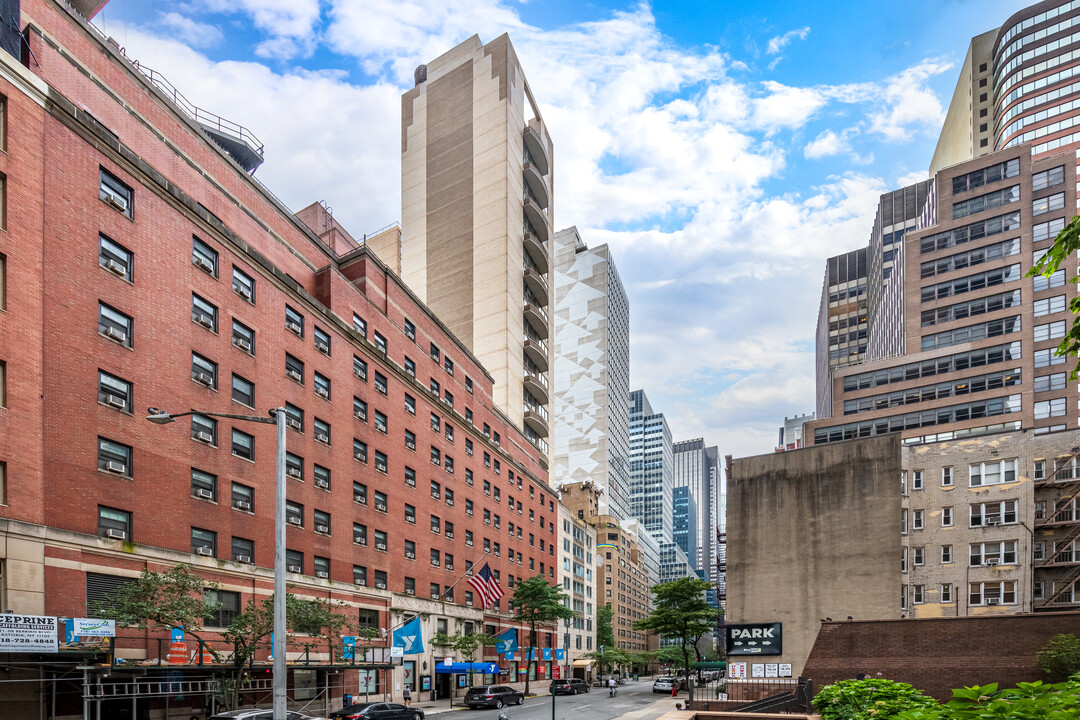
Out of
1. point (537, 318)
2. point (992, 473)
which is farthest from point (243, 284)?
point (537, 318)

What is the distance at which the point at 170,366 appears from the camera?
110ft

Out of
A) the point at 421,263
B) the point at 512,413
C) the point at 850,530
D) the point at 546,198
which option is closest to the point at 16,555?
the point at 850,530

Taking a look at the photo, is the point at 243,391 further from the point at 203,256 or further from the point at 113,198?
the point at 113,198

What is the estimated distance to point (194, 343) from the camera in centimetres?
3522

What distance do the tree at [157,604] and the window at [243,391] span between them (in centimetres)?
1086

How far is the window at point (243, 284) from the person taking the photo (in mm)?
39125

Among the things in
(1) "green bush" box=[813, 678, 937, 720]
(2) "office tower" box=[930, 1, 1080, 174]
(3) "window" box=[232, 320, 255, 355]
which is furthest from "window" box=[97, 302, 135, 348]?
(2) "office tower" box=[930, 1, 1080, 174]

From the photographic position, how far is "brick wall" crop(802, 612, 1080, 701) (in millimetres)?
33844

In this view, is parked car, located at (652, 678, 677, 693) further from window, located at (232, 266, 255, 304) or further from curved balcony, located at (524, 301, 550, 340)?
window, located at (232, 266, 255, 304)

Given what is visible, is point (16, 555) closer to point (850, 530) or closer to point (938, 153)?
point (850, 530)

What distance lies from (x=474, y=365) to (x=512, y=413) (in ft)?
48.7

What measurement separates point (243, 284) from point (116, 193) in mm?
8841

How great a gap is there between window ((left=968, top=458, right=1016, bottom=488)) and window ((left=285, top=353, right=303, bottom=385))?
49.2 meters

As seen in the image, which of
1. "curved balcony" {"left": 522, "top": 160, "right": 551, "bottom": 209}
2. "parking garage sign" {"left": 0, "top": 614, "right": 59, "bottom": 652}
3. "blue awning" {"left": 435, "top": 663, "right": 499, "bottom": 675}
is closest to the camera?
"parking garage sign" {"left": 0, "top": 614, "right": 59, "bottom": 652}
